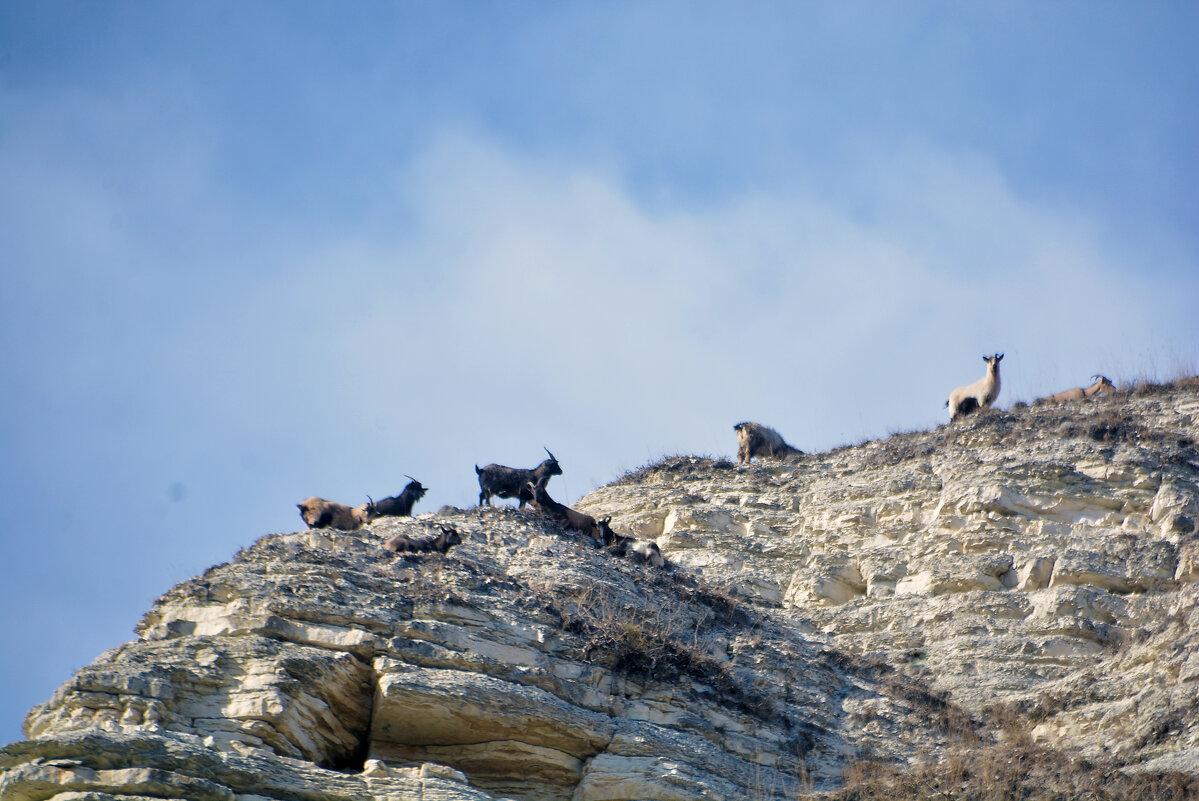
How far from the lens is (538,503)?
68.4 ft

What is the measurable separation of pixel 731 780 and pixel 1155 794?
5.05 m

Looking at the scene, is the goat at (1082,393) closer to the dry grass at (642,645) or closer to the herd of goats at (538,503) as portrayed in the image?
the herd of goats at (538,503)

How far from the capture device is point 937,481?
75.5 ft

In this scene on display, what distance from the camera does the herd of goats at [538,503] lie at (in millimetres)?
18828

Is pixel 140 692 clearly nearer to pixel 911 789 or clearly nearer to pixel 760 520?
pixel 911 789

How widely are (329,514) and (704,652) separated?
812 centimetres

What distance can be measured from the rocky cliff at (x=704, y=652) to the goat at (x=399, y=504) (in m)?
2.81

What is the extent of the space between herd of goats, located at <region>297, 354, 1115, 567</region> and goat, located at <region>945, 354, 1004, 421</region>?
33 mm

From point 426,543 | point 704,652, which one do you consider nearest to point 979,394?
point 704,652

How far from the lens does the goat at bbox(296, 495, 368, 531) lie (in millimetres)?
21609

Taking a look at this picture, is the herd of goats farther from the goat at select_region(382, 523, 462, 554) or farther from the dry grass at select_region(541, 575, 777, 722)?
the dry grass at select_region(541, 575, 777, 722)

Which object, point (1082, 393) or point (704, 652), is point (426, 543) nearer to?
point (704, 652)

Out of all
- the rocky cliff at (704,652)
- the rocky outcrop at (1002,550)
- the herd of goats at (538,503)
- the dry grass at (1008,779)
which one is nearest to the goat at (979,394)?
the herd of goats at (538,503)

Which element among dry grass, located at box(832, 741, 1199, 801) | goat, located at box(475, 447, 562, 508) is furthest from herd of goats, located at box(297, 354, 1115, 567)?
dry grass, located at box(832, 741, 1199, 801)
